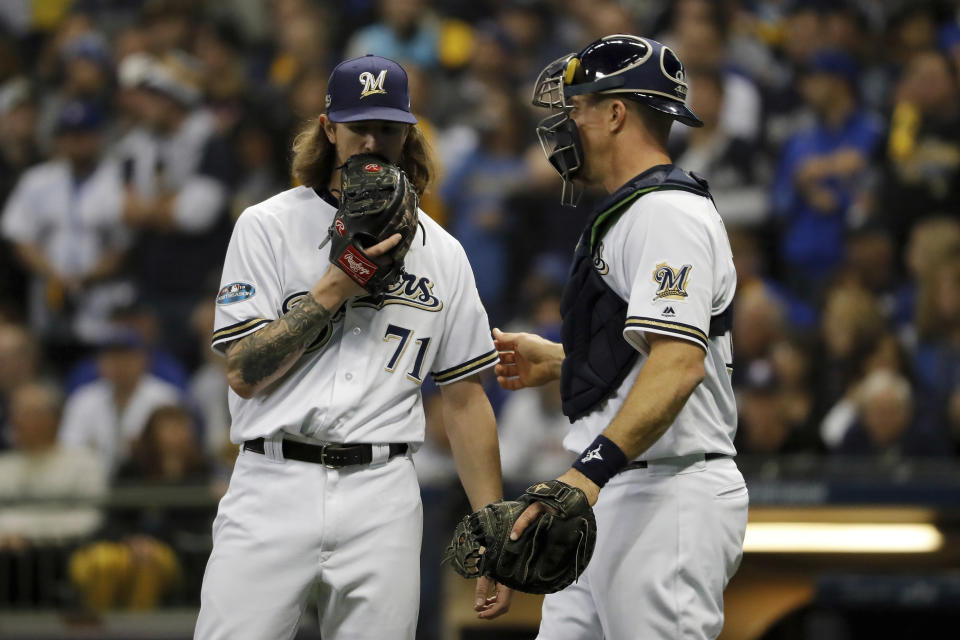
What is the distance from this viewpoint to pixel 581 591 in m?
3.55

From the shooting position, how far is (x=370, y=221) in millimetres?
3324

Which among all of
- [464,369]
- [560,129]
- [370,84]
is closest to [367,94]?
Answer: [370,84]

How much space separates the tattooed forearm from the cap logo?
0.56 m

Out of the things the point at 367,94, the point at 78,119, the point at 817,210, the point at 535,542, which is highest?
the point at 78,119

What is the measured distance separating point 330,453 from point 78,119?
657 cm

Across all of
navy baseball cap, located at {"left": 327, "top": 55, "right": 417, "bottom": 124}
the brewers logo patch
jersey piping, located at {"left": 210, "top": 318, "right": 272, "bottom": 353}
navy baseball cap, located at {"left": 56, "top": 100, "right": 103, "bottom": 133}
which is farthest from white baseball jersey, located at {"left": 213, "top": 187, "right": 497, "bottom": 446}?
navy baseball cap, located at {"left": 56, "top": 100, "right": 103, "bottom": 133}

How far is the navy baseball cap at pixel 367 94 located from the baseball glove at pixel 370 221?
0.53 feet

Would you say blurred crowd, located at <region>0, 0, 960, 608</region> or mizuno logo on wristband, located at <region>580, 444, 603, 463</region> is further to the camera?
blurred crowd, located at <region>0, 0, 960, 608</region>

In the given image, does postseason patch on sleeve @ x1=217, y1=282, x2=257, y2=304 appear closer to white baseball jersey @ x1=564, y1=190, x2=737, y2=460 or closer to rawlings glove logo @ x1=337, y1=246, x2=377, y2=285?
rawlings glove logo @ x1=337, y1=246, x2=377, y2=285

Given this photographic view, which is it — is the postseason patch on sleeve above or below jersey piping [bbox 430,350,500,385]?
above

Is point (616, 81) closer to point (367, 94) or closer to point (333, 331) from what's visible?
point (367, 94)

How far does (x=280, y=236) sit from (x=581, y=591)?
4.04 feet

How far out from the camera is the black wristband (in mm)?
3109

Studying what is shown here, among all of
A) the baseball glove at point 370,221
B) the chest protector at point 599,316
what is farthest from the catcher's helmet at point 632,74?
the baseball glove at point 370,221
